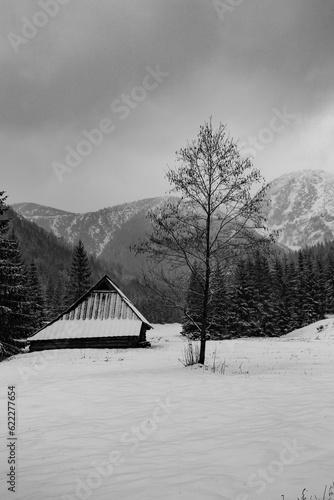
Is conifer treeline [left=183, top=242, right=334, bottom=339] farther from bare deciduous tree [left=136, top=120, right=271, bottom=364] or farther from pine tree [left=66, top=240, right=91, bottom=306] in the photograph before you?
bare deciduous tree [left=136, top=120, right=271, bottom=364]

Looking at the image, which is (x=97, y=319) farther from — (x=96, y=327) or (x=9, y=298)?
(x=9, y=298)

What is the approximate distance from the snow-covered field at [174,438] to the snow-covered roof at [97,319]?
13.7 metres

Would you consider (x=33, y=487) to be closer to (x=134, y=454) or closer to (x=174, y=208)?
(x=134, y=454)

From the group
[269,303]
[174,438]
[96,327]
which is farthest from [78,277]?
[174,438]

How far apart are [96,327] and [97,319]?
0.77m

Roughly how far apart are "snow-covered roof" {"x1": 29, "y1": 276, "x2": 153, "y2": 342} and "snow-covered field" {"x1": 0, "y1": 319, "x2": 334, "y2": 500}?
1367 cm

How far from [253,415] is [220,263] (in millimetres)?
6547

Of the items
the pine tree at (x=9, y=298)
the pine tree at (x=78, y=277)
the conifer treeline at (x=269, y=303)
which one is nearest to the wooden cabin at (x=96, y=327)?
the pine tree at (x=9, y=298)

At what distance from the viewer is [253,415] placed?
6609 mm

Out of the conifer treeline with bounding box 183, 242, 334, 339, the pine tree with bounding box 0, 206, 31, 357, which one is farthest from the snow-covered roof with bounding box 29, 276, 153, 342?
the conifer treeline with bounding box 183, 242, 334, 339

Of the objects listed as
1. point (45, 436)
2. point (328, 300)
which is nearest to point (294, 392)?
point (45, 436)

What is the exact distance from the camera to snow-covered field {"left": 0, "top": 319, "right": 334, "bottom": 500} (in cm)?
398

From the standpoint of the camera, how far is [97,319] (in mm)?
25031

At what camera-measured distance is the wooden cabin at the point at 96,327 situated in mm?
23891
